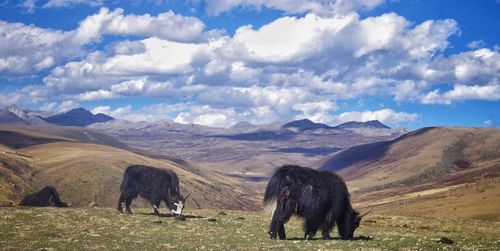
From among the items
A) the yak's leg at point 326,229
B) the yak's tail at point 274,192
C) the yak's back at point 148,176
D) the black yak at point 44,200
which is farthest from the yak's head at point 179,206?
the yak's leg at point 326,229

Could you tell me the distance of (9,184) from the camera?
357ft

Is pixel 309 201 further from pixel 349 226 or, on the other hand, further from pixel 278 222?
pixel 349 226

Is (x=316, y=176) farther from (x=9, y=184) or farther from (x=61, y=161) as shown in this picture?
(x=61, y=161)

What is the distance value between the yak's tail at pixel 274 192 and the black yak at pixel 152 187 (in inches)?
589

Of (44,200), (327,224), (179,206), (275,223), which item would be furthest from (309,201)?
(44,200)

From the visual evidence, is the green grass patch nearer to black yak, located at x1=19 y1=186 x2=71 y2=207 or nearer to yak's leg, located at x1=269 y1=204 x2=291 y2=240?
yak's leg, located at x1=269 y1=204 x2=291 y2=240

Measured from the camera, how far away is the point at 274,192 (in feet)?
88.6

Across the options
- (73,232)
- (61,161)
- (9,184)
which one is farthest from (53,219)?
(61,161)

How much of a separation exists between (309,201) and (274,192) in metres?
1.94

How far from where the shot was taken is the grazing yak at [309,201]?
26703 mm

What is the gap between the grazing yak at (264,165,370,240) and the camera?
26.7m

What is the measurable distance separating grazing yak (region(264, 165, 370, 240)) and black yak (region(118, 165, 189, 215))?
15.4m

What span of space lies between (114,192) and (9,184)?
77.9ft

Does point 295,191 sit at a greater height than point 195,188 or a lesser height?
greater
